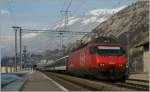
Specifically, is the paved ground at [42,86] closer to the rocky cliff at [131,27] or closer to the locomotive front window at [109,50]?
the locomotive front window at [109,50]

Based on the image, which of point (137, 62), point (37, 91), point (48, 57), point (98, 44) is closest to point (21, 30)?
point (137, 62)

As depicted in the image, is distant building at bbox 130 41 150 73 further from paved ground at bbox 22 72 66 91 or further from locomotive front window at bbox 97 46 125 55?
paved ground at bbox 22 72 66 91

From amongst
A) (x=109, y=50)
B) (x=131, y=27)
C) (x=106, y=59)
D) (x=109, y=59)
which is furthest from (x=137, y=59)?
(x=106, y=59)

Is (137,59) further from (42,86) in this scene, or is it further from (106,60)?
(42,86)

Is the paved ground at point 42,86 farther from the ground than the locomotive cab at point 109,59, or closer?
closer

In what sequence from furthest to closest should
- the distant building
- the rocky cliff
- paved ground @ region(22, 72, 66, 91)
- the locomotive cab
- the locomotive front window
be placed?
the rocky cliff → the distant building → the locomotive front window → the locomotive cab → paved ground @ region(22, 72, 66, 91)

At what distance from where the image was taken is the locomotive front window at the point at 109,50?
3569 cm

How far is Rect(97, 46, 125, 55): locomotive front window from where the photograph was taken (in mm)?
35688

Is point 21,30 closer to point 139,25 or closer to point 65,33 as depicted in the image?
point 65,33

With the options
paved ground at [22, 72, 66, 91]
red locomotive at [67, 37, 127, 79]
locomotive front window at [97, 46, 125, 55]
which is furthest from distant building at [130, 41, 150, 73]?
paved ground at [22, 72, 66, 91]

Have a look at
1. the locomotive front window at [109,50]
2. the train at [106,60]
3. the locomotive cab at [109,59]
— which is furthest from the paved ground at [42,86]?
the locomotive front window at [109,50]

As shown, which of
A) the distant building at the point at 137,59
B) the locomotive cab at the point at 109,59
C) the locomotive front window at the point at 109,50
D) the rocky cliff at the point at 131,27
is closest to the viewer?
the locomotive cab at the point at 109,59

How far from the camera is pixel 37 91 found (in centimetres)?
2453

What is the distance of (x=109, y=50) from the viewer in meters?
35.7
